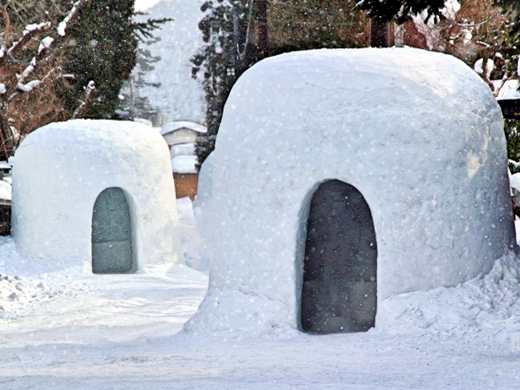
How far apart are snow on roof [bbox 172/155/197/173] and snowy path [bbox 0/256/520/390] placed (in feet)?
77.3

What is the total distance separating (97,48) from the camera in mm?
24688

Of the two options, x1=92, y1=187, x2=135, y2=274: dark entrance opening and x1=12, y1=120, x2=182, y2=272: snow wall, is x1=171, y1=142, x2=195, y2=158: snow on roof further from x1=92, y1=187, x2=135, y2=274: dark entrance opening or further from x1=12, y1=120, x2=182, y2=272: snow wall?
x1=92, y1=187, x2=135, y2=274: dark entrance opening

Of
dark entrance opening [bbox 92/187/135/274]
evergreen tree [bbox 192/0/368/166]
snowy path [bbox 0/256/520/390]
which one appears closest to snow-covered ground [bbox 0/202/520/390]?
snowy path [bbox 0/256/520/390]

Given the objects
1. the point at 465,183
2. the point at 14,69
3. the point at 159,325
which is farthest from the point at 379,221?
the point at 14,69

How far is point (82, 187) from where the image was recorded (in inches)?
562

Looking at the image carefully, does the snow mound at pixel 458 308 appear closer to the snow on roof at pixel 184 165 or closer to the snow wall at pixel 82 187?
the snow wall at pixel 82 187

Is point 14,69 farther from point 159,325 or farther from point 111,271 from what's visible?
point 159,325

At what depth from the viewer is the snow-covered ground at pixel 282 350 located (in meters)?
5.82

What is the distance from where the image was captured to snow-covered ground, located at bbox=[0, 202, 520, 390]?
5820 millimetres

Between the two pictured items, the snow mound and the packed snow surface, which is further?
the snow mound

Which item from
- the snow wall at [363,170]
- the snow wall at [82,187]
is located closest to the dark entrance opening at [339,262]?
the snow wall at [363,170]

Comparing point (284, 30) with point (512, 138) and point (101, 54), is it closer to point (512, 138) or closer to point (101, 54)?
point (101, 54)

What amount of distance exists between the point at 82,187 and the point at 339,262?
709 centimetres

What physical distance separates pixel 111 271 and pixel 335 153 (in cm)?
779
